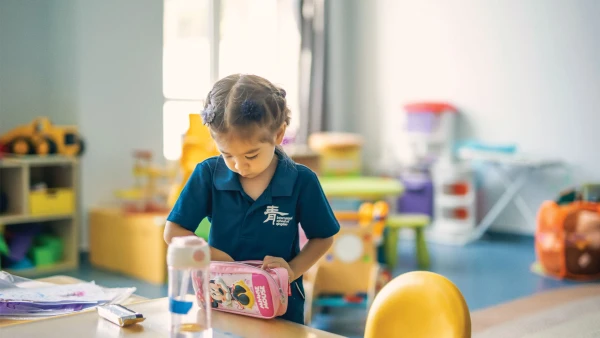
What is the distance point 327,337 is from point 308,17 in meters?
4.86

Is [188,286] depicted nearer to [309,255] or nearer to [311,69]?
[309,255]

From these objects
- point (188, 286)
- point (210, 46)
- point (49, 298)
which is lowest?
point (49, 298)

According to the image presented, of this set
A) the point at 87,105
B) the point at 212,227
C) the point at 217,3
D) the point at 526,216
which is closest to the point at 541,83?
the point at 526,216

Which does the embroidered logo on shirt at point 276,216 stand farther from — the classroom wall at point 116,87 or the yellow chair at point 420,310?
the classroom wall at point 116,87

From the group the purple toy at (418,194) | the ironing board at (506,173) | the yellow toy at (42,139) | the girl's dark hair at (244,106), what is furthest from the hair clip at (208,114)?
the purple toy at (418,194)

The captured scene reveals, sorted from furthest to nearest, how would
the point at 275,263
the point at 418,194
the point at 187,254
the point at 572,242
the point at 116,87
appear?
1. the point at 418,194
2. the point at 116,87
3. the point at 572,242
4. the point at 275,263
5. the point at 187,254

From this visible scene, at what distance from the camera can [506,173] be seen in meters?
5.11

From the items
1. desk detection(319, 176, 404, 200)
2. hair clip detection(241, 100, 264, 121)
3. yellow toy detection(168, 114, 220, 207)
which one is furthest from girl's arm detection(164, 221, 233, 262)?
desk detection(319, 176, 404, 200)

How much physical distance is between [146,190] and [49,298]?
118 inches

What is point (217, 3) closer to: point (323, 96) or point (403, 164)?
point (323, 96)

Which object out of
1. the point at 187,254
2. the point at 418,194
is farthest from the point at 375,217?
the point at 187,254

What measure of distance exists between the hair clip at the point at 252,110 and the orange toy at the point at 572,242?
315 centimetres

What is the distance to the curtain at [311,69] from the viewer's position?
5566 millimetres

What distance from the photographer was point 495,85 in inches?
200
